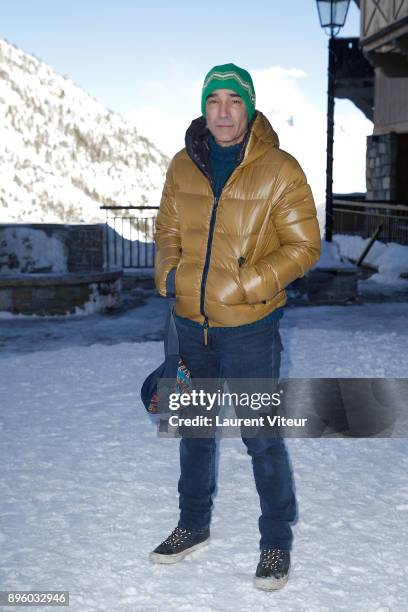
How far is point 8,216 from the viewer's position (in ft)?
106

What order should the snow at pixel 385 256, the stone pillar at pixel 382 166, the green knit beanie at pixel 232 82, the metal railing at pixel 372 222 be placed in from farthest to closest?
the stone pillar at pixel 382 166
the metal railing at pixel 372 222
the snow at pixel 385 256
the green knit beanie at pixel 232 82

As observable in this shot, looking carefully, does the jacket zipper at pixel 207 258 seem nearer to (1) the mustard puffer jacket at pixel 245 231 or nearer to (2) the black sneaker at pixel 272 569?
(1) the mustard puffer jacket at pixel 245 231

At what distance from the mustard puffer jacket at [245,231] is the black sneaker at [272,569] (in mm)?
947

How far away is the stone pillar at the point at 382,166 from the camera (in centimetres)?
1819

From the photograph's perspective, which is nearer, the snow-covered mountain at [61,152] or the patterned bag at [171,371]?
the patterned bag at [171,371]

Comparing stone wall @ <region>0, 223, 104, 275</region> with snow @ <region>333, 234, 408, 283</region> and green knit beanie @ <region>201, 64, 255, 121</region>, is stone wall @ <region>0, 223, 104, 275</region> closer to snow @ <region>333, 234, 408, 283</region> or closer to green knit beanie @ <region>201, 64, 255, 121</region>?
snow @ <region>333, 234, 408, 283</region>

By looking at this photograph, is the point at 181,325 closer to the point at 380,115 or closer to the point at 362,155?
the point at 380,115

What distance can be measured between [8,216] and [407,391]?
28.5m

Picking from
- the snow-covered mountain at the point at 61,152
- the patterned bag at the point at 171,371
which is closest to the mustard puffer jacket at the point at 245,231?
the patterned bag at the point at 171,371

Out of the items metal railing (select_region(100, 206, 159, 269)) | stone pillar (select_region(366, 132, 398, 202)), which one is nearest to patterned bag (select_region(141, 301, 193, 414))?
metal railing (select_region(100, 206, 159, 269))

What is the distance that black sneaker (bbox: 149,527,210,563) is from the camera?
3.13 m

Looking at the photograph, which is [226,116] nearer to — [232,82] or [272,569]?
[232,82]

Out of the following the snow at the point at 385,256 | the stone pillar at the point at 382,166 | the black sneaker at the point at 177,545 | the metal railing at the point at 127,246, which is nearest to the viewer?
the black sneaker at the point at 177,545

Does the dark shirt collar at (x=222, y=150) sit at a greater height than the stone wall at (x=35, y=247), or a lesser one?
greater
